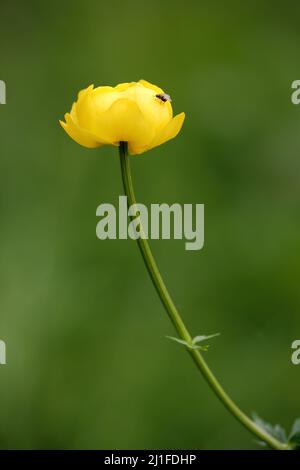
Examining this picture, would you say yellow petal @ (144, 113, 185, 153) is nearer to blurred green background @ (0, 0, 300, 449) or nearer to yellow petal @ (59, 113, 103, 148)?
yellow petal @ (59, 113, 103, 148)

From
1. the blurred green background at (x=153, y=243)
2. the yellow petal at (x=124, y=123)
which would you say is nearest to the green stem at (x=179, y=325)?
the yellow petal at (x=124, y=123)

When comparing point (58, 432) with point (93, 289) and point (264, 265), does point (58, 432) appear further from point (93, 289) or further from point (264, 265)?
point (264, 265)

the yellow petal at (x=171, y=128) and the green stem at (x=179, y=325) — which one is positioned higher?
the yellow petal at (x=171, y=128)

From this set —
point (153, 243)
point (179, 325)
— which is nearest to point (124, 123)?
point (179, 325)

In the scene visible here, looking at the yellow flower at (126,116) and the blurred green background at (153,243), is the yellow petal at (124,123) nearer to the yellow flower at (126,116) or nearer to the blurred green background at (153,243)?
the yellow flower at (126,116)

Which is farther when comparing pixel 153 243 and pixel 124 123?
pixel 153 243

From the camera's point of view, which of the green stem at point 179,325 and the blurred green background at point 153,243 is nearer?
the green stem at point 179,325

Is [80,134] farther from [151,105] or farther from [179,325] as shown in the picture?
[179,325]
